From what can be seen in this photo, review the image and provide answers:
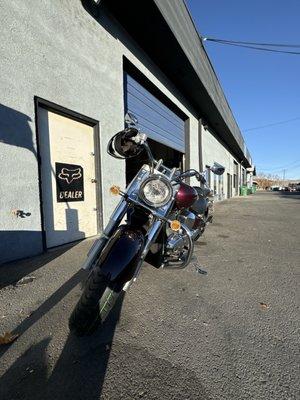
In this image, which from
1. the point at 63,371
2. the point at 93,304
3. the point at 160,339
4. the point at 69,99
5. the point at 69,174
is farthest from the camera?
the point at 69,174

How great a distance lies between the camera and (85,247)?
4.82m

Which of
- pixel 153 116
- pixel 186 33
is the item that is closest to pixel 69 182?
pixel 153 116

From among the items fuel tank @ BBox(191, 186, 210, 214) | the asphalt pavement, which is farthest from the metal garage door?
the asphalt pavement

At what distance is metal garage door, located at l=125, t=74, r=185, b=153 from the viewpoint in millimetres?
7462

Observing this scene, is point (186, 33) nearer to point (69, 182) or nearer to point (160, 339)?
point (69, 182)

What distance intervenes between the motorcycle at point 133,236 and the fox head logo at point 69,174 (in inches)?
103

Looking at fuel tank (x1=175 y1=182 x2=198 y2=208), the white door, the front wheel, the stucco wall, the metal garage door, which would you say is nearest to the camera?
the front wheel

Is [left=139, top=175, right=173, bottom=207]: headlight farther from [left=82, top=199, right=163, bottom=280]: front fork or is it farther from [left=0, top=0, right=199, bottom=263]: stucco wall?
[left=0, top=0, right=199, bottom=263]: stucco wall

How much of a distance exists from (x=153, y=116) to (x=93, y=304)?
766 centimetres

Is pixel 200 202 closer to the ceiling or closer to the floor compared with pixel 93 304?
closer to the ceiling

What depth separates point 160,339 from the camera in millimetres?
2166

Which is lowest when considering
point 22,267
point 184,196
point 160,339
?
point 160,339

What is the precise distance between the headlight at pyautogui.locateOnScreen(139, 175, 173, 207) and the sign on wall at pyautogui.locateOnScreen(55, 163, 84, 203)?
2922mm

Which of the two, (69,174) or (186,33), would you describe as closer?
(69,174)
